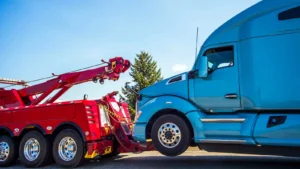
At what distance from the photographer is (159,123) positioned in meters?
6.29

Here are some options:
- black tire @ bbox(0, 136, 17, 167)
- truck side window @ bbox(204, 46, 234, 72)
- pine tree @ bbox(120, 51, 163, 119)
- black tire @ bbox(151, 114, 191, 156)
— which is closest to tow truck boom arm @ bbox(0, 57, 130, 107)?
black tire @ bbox(0, 136, 17, 167)

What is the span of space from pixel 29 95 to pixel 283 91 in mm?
8437

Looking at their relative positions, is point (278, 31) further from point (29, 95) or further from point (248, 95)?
point (29, 95)

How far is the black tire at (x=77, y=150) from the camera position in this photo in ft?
25.3

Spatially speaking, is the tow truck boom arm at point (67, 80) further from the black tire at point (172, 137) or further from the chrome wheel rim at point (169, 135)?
the chrome wheel rim at point (169, 135)

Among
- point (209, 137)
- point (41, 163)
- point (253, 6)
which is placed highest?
point (253, 6)

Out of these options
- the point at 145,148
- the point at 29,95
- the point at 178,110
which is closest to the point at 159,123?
the point at 178,110

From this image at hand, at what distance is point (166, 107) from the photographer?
20.6 feet

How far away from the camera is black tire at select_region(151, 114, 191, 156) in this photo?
6.03 meters

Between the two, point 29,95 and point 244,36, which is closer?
point 244,36

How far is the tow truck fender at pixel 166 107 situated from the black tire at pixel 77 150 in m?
1.87

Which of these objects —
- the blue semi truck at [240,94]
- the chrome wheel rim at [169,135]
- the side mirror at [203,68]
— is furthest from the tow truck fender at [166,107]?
the side mirror at [203,68]

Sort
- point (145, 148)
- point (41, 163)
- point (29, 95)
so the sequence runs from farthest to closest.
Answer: point (29, 95) → point (41, 163) → point (145, 148)

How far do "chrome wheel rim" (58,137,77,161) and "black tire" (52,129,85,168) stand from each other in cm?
6
